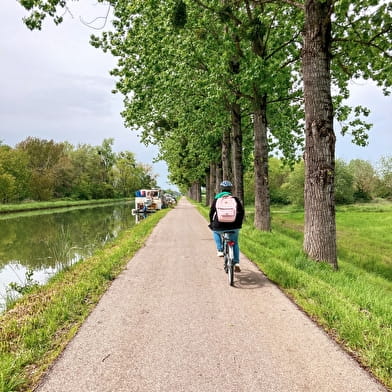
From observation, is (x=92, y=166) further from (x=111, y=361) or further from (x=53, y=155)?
(x=111, y=361)

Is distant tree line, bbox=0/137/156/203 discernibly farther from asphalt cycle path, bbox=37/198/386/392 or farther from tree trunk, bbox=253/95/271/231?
asphalt cycle path, bbox=37/198/386/392

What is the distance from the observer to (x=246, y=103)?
16547 mm

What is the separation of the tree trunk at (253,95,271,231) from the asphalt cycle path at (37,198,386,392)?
7633 millimetres

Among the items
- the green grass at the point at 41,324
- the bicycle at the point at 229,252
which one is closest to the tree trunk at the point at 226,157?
the bicycle at the point at 229,252

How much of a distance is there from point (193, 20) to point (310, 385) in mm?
12509

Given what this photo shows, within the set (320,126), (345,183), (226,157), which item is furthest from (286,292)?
(345,183)

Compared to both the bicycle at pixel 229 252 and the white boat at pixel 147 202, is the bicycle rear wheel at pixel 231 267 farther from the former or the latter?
the white boat at pixel 147 202

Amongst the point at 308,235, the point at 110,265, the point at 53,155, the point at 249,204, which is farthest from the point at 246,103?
the point at 53,155

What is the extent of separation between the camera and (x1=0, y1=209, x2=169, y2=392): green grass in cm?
329

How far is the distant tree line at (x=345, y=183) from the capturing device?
45.8m

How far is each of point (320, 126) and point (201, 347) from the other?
5.80m

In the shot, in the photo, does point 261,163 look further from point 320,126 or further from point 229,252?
point 229,252

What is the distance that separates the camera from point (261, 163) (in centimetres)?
1347

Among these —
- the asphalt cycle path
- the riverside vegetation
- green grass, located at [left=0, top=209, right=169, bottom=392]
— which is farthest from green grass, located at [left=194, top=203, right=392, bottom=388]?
green grass, located at [left=0, top=209, right=169, bottom=392]
